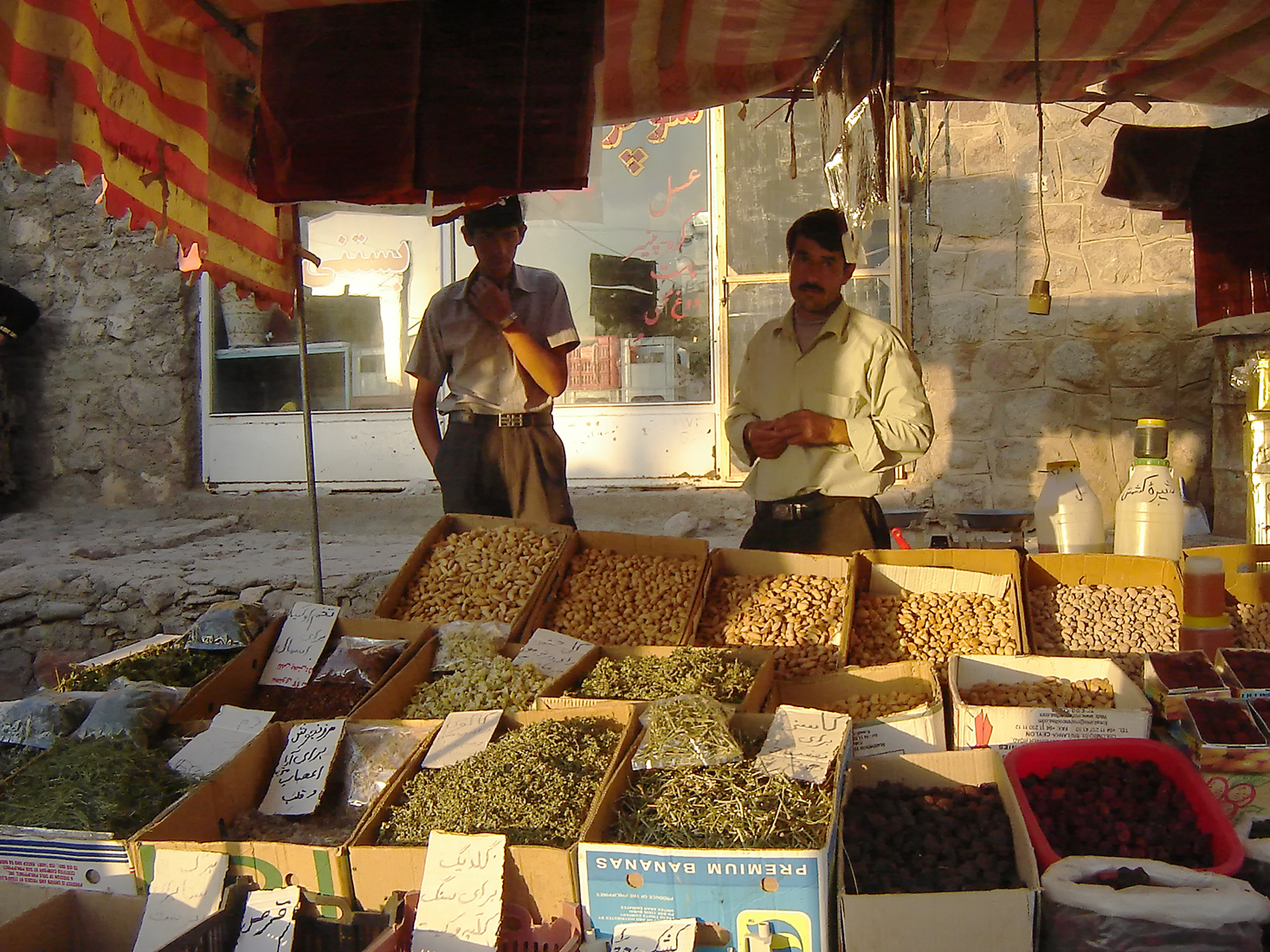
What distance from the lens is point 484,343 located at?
3609 mm

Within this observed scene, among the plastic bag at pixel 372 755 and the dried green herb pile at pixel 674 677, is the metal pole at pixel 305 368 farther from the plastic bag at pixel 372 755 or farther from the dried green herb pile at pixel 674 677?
the dried green herb pile at pixel 674 677

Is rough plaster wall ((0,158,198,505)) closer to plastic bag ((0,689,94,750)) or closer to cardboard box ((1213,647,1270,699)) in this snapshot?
plastic bag ((0,689,94,750))

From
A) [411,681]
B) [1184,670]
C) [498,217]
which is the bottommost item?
[411,681]

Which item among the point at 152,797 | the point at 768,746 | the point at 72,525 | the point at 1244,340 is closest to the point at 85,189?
the point at 72,525

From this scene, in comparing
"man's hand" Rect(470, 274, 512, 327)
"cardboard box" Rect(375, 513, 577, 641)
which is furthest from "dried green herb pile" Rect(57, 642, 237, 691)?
"man's hand" Rect(470, 274, 512, 327)

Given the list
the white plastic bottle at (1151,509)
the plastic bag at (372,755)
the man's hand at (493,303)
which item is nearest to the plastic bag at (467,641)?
the plastic bag at (372,755)

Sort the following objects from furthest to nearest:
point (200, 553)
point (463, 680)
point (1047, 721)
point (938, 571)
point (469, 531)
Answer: point (200, 553)
point (469, 531)
point (938, 571)
point (463, 680)
point (1047, 721)

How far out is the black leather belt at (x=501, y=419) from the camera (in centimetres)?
358

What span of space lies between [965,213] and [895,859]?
14.2 feet

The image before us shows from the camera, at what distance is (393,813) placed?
1.83 metres

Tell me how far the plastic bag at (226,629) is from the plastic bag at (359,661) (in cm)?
25

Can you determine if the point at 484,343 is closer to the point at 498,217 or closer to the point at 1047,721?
the point at 498,217

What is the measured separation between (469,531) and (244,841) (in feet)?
5.10

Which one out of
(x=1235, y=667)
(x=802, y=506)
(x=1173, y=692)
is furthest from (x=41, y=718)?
(x=1235, y=667)
